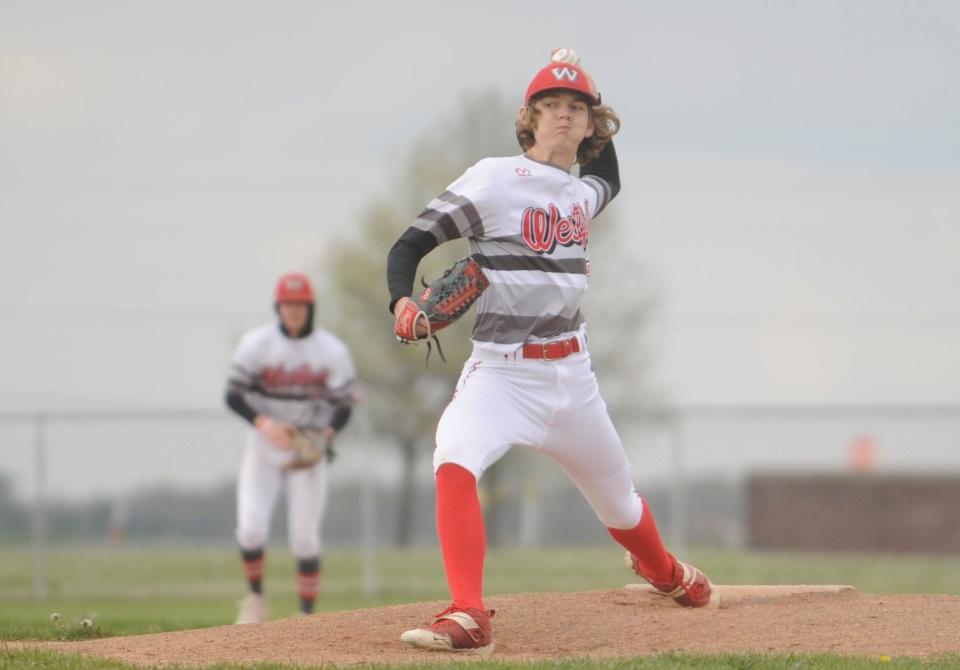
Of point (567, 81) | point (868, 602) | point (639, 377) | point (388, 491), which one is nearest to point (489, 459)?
point (567, 81)

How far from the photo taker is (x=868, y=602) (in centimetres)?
667

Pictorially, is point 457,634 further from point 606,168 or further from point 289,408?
point 289,408

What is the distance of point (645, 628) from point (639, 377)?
75.5ft

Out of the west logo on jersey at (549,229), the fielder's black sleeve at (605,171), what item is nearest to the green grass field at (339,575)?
the fielder's black sleeve at (605,171)

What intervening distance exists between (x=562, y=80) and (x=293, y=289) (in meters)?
4.54

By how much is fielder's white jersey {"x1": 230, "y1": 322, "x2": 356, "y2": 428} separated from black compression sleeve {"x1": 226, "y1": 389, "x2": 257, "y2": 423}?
0.04 meters

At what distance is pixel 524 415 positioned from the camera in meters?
5.69

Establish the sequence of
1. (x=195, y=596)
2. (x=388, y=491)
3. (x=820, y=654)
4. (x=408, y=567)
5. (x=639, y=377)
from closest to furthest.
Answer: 1. (x=820, y=654)
2. (x=195, y=596)
3. (x=408, y=567)
4. (x=388, y=491)
5. (x=639, y=377)

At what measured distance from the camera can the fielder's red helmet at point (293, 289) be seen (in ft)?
32.8

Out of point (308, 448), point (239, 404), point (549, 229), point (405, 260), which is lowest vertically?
point (308, 448)

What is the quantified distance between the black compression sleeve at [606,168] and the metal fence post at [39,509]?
1077cm

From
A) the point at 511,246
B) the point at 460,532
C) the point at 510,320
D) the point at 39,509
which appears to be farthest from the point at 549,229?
the point at 39,509

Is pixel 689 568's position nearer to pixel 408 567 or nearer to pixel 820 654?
A: pixel 820 654

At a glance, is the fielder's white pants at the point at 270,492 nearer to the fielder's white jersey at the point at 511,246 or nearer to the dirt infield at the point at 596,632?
the dirt infield at the point at 596,632
